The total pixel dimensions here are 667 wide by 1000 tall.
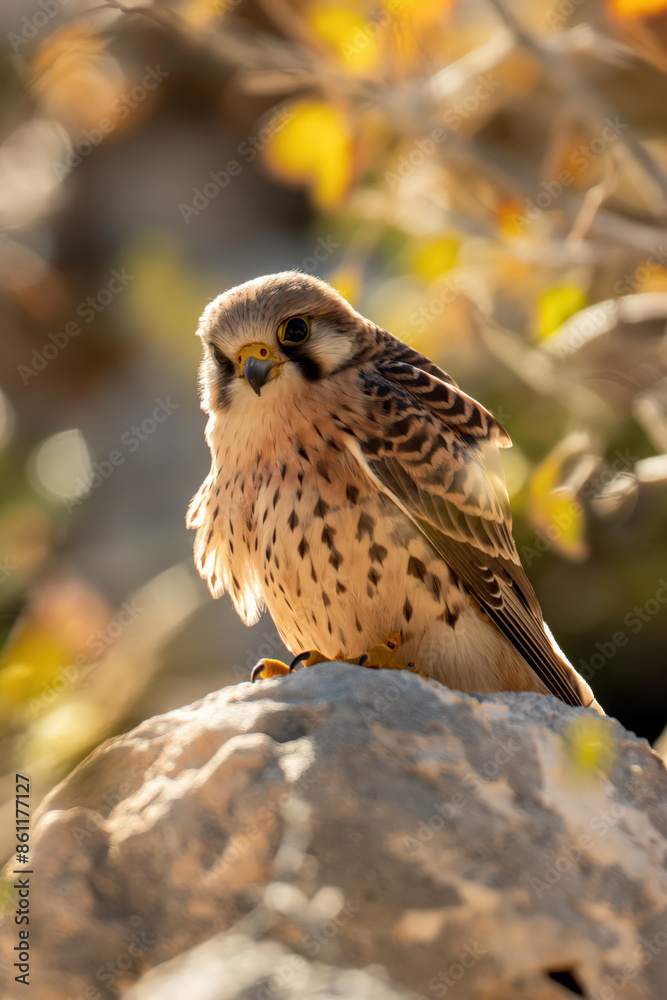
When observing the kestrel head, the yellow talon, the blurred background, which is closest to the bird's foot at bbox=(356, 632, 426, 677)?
the yellow talon

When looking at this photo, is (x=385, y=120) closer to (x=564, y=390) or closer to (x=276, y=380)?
(x=564, y=390)

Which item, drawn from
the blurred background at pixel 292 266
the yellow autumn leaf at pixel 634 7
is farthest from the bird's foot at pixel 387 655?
the yellow autumn leaf at pixel 634 7

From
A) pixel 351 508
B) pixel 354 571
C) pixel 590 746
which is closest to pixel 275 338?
pixel 351 508

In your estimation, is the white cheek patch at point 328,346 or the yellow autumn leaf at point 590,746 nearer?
the yellow autumn leaf at point 590,746

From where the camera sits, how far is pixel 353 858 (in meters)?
1.90

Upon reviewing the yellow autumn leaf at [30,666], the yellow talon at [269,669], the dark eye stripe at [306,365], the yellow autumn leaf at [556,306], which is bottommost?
the yellow talon at [269,669]

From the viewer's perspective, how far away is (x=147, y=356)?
300 inches

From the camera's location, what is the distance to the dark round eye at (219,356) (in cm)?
321

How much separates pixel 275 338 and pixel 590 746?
1.64 meters

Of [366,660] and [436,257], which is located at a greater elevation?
[436,257]

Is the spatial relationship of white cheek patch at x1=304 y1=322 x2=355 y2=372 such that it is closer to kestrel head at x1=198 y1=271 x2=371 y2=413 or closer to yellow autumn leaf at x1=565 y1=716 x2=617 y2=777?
kestrel head at x1=198 y1=271 x2=371 y2=413

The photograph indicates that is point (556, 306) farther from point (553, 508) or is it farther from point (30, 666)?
point (30, 666)

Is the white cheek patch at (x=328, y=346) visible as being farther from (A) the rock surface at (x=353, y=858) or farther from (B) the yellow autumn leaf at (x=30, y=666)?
(B) the yellow autumn leaf at (x=30, y=666)

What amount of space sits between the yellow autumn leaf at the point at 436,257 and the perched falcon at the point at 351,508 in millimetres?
636
